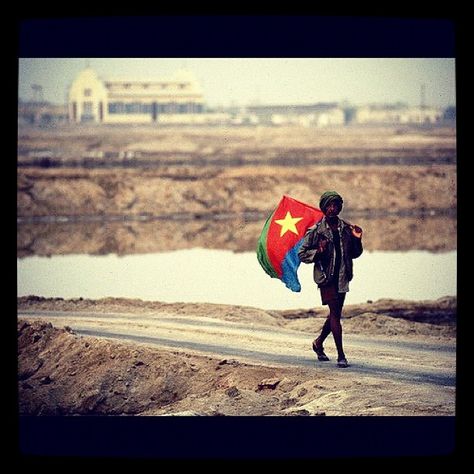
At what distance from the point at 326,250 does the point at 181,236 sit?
11.6 metres

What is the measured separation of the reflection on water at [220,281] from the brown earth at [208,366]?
19 centimetres

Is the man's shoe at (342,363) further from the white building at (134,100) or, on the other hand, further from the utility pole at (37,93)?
the utility pole at (37,93)

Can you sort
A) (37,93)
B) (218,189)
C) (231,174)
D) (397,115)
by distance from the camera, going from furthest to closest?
(231,174), (218,189), (397,115), (37,93)

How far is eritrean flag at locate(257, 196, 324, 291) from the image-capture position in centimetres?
1001

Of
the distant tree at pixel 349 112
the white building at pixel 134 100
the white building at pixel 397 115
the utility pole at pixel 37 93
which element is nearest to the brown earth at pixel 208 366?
the utility pole at pixel 37 93

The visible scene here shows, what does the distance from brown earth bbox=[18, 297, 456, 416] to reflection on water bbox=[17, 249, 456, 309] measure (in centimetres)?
19

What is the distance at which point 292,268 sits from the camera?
1011 centimetres

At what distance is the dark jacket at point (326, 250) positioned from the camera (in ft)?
32.4

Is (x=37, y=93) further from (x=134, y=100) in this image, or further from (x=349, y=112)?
(x=349, y=112)

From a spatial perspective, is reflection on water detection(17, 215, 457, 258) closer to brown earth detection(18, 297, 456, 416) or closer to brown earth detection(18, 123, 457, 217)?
brown earth detection(18, 123, 457, 217)

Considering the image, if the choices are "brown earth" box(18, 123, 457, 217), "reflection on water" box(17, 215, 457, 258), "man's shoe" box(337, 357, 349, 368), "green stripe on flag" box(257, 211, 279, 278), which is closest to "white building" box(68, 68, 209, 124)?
"reflection on water" box(17, 215, 457, 258)

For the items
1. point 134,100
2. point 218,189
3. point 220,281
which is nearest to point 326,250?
point 220,281
